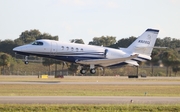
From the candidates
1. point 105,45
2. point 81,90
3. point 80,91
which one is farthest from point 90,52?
point 105,45

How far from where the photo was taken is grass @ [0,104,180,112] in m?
28.0

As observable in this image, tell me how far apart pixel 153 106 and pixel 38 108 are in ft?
25.2

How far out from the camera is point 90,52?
244 feet

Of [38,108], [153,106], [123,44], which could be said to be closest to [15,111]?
[38,108]

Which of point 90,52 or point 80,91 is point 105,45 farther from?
point 80,91

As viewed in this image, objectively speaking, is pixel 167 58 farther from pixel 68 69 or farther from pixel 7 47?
Answer: pixel 7 47

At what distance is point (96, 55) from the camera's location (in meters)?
75.1

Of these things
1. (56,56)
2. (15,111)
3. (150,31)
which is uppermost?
(150,31)

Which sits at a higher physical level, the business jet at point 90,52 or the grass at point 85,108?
the business jet at point 90,52

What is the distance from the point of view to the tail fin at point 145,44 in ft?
263

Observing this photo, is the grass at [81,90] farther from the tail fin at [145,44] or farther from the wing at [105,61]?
the tail fin at [145,44]

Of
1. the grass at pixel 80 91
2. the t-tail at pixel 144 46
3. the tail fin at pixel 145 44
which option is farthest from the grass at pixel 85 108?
the tail fin at pixel 145 44

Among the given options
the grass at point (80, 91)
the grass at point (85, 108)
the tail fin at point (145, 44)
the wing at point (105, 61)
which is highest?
the tail fin at point (145, 44)

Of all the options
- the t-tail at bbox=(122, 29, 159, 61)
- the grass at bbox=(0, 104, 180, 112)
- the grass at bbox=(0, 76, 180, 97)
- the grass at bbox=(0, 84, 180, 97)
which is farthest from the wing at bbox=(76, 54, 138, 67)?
the grass at bbox=(0, 104, 180, 112)
